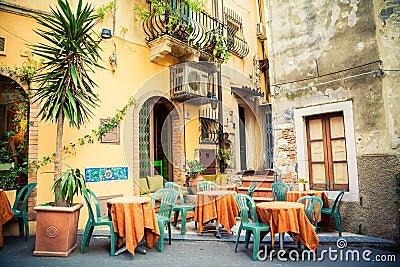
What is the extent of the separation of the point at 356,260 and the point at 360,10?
426 cm

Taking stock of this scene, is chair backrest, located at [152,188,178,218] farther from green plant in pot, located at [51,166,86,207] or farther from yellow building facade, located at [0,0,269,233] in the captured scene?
yellow building facade, located at [0,0,269,233]

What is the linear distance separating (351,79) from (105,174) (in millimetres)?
5203

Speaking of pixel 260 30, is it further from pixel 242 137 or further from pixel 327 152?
pixel 327 152

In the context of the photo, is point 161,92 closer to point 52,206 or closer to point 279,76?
point 279,76

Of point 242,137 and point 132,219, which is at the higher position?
point 242,137

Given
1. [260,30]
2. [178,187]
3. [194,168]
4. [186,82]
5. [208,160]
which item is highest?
[260,30]

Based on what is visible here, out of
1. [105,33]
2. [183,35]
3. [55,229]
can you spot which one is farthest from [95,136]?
[183,35]

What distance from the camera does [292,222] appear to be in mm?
3926


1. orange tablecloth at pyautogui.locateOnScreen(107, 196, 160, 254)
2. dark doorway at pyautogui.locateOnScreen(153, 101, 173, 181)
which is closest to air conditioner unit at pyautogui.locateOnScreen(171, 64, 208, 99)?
dark doorway at pyautogui.locateOnScreen(153, 101, 173, 181)

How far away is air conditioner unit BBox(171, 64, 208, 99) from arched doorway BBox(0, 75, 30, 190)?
351cm

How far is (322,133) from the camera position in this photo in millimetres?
5855

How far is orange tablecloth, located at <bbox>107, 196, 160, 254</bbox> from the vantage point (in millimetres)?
4078

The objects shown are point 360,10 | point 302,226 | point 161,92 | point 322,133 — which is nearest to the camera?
point 302,226

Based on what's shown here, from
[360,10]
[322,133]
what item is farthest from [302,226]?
[360,10]
